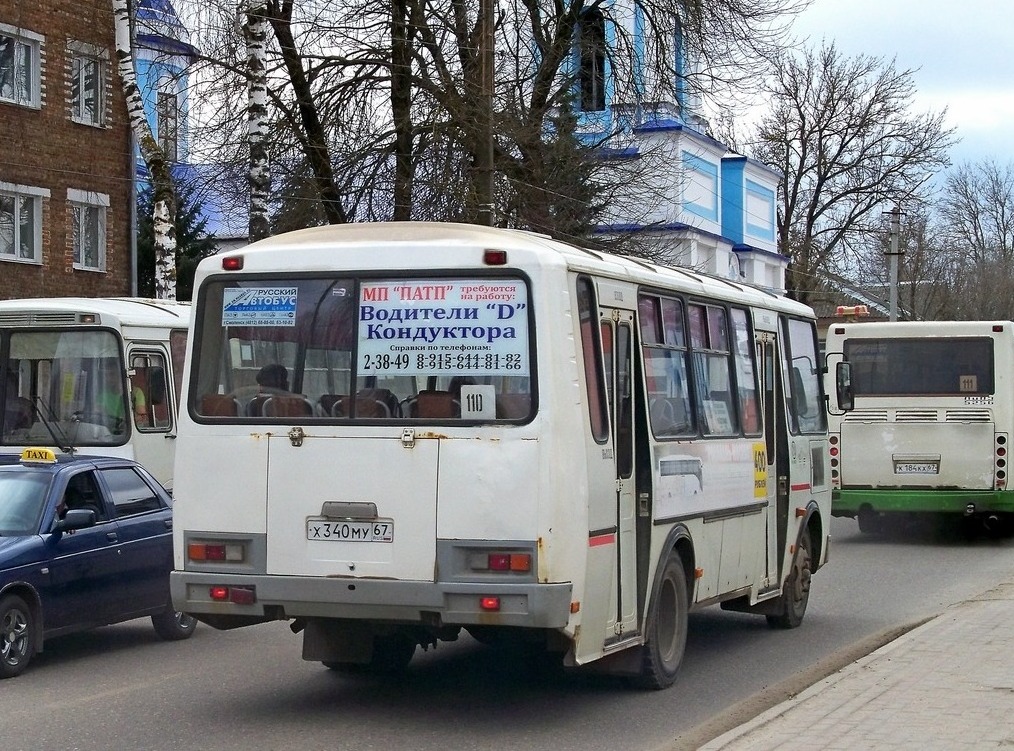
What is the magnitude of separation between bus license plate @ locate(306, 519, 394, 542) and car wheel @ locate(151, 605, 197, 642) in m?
4.07

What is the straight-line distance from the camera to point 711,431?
10.7 meters

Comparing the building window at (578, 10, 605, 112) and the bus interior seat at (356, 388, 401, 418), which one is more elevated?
the building window at (578, 10, 605, 112)

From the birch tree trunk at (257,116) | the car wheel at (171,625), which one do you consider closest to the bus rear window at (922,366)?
the birch tree trunk at (257,116)

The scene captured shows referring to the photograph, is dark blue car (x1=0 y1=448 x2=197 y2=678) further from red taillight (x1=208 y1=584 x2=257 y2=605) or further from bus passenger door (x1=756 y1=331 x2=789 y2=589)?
bus passenger door (x1=756 y1=331 x2=789 y2=589)

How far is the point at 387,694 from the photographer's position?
9.59 metres

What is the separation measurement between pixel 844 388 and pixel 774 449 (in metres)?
2.75

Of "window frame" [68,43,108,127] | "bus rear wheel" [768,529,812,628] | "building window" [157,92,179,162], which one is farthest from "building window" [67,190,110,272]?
"bus rear wheel" [768,529,812,628]

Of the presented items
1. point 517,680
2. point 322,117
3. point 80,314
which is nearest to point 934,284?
point 322,117

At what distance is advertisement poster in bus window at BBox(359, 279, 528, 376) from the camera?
8336 mm

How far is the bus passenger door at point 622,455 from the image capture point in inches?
349

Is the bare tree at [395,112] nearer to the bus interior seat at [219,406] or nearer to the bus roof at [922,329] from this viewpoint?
the bus roof at [922,329]

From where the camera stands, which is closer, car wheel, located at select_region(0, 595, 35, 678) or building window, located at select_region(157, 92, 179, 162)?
car wheel, located at select_region(0, 595, 35, 678)

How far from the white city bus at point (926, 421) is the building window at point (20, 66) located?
61.6ft

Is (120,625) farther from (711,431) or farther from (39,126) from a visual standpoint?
(39,126)
